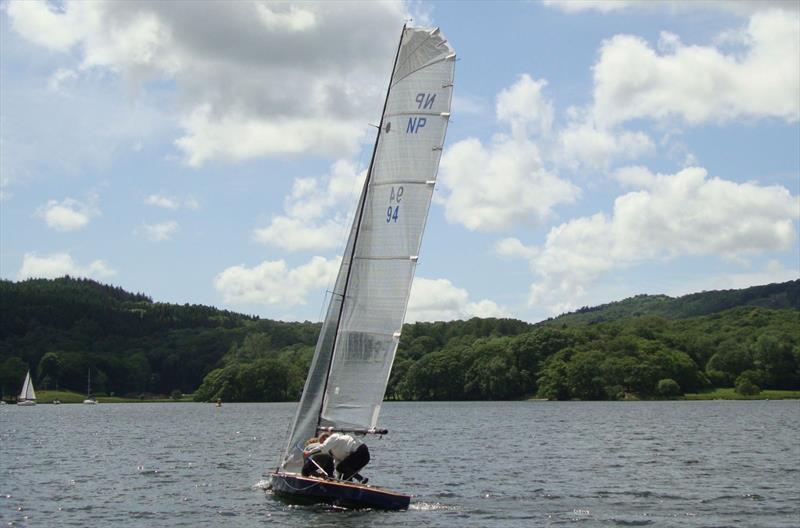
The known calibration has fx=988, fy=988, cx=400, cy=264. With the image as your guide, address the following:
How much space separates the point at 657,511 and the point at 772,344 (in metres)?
129

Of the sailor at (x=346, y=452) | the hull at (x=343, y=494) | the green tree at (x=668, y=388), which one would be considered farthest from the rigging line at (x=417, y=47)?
the green tree at (x=668, y=388)

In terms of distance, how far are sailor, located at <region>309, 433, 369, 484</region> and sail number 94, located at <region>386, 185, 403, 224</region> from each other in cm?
682

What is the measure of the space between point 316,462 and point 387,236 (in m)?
7.32

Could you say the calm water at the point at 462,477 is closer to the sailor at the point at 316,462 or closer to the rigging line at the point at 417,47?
the sailor at the point at 316,462

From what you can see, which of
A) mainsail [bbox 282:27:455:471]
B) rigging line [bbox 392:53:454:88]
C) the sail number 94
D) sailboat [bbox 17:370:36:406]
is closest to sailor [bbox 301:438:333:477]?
mainsail [bbox 282:27:455:471]

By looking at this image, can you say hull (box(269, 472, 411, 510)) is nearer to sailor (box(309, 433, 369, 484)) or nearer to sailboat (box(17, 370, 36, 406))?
sailor (box(309, 433, 369, 484))

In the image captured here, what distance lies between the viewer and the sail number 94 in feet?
98.3

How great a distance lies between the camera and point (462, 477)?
41.2 metres

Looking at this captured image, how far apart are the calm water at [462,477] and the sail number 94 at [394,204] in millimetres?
8905

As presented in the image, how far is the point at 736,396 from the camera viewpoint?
14662 centimetres

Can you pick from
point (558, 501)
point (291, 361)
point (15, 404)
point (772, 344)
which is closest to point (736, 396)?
point (772, 344)

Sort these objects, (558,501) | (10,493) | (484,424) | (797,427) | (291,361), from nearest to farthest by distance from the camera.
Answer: (558,501), (10,493), (797,427), (484,424), (291,361)

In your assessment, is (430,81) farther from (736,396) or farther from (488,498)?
(736,396)

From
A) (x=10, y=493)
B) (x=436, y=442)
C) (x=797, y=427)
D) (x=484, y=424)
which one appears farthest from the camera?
(x=484, y=424)
